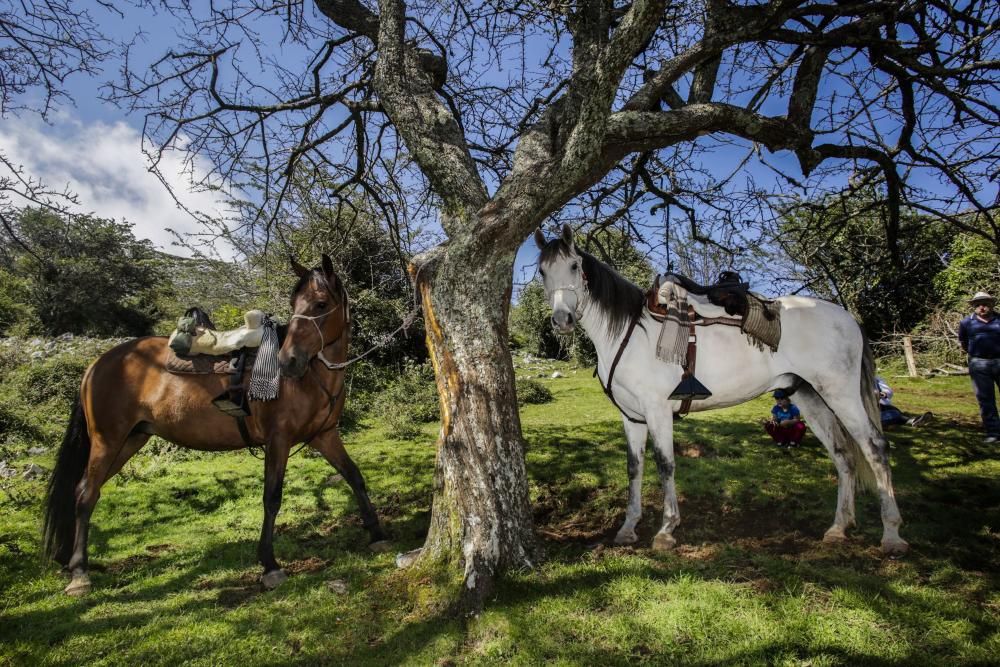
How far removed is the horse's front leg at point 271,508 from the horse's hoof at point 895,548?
15.1 ft

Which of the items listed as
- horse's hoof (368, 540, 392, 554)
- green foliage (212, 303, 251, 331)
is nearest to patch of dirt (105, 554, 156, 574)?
horse's hoof (368, 540, 392, 554)

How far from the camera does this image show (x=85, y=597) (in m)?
3.72

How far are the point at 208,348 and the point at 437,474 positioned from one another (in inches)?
97.9

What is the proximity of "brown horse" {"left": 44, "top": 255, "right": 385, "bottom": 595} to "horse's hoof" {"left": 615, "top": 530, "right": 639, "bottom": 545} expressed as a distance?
2094 millimetres

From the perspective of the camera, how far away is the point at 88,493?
4164 mm

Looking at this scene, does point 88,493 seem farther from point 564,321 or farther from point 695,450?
point 695,450

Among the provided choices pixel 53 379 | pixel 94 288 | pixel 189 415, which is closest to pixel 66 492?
pixel 189 415

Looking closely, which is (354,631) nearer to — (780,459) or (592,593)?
(592,593)

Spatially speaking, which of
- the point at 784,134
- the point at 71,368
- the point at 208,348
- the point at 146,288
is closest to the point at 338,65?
the point at 208,348

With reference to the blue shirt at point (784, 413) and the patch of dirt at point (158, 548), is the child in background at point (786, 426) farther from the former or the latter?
the patch of dirt at point (158, 548)

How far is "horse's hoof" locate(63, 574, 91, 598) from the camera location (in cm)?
377

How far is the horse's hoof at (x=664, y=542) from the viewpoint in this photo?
368 centimetres

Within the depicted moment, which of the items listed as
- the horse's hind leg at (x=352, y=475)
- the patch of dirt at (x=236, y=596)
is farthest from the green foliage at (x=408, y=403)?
the patch of dirt at (x=236, y=596)

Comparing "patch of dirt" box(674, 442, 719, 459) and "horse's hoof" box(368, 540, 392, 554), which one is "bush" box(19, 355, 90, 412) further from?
"patch of dirt" box(674, 442, 719, 459)
